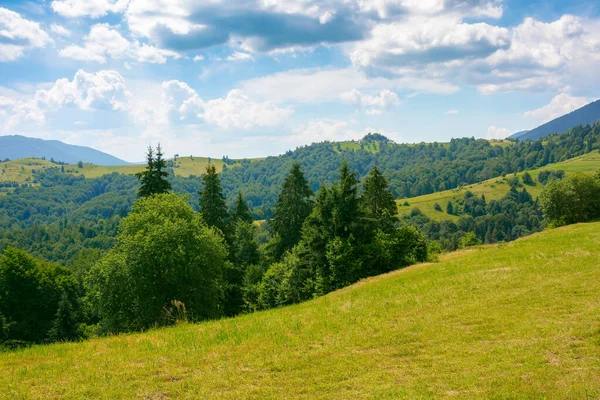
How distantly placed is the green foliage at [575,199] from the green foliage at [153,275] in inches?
2322

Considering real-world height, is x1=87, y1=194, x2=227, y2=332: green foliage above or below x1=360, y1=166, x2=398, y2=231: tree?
below

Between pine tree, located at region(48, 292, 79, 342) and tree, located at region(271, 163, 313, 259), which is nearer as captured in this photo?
pine tree, located at region(48, 292, 79, 342)

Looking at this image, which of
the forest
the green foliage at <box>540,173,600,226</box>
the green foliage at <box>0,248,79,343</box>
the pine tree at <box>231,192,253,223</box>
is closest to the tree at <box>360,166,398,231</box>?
the forest

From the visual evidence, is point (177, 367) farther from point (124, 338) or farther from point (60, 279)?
point (60, 279)

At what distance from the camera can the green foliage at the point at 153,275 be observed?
3022cm

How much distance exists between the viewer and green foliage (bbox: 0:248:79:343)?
54031mm

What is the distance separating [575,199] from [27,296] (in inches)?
3284

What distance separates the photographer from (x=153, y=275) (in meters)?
30.6

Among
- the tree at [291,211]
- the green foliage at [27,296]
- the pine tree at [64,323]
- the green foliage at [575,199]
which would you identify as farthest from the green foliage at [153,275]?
the green foliage at [575,199]

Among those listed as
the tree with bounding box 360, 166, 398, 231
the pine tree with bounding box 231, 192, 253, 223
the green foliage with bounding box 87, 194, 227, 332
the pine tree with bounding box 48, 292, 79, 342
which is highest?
the tree with bounding box 360, 166, 398, 231

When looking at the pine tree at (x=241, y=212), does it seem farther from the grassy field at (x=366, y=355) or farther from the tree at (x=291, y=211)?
the grassy field at (x=366, y=355)

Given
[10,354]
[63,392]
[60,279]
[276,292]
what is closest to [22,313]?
[60,279]

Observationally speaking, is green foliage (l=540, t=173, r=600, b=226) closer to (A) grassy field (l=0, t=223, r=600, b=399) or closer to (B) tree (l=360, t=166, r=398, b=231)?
(B) tree (l=360, t=166, r=398, b=231)

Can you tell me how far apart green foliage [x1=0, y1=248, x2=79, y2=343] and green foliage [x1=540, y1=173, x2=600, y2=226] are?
75084 millimetres
